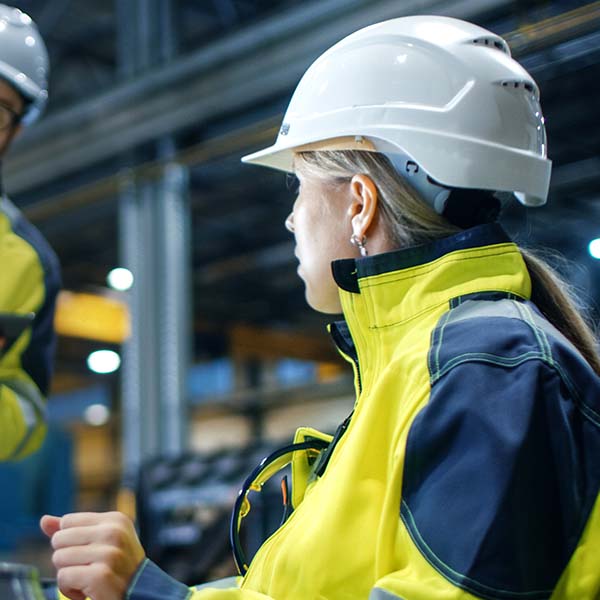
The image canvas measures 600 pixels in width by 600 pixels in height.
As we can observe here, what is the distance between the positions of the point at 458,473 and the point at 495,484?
0.14 ft

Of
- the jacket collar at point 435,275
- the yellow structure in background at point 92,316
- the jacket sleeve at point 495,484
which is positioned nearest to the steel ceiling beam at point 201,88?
the jacket collar at point 435,275

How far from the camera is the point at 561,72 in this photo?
5.24 meters

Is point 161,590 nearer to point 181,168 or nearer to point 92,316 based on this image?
point 181,168

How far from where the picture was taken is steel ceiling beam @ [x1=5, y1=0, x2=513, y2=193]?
5.32 meters

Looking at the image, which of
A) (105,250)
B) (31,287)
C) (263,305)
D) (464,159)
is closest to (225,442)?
(263,305)

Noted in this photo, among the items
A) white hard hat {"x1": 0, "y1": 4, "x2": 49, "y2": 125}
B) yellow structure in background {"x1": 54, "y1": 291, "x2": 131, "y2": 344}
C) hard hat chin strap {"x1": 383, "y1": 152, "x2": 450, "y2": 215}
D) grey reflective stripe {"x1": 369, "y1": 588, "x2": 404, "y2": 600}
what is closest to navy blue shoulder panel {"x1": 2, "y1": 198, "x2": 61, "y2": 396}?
white hard hat {"x1": 0, "y1": 4, "x2": 49, "y2": 125}

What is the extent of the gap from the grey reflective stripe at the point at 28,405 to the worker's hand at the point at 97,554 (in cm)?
156

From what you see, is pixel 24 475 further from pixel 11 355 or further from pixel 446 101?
pixel 446 101

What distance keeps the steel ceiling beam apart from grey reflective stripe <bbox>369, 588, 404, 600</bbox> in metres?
4.19

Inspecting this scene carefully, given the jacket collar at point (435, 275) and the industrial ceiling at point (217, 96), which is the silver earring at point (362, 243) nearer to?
the jacket collar at point (435, 275)

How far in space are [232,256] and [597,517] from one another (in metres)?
12.1

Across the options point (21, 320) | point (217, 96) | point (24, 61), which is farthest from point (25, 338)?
point (217, 96)

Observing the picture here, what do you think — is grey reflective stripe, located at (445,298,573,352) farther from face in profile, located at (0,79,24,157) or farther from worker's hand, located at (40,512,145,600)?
face in profile, located at (0,79,24,157)

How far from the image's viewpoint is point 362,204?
1.38 metres
